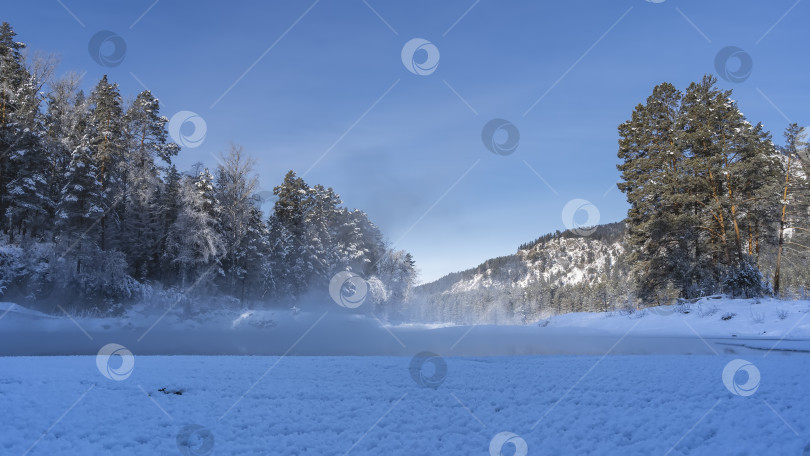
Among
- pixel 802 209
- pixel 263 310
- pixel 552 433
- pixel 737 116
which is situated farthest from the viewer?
pixel 263 310

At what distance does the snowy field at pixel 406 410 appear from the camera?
184 inches

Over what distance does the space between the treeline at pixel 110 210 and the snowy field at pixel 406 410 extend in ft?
57.5

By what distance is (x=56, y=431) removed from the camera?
5078 millimetres

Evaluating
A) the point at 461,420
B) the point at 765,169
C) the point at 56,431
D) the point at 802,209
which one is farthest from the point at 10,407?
the point at 765,169

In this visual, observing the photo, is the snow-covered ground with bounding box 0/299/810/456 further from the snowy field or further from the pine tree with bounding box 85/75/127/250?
the pine tree with bounding box 85/75/127/250

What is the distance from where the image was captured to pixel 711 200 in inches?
965

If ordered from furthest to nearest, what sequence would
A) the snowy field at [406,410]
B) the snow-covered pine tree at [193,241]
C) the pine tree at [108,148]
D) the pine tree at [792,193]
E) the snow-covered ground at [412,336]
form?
the snow-covered pine tree at [193,241] → the pine tree at [108,148] → the pine tree at [792,193] → the snow-covered ground at [412,336] → the snowy field at [406,410]

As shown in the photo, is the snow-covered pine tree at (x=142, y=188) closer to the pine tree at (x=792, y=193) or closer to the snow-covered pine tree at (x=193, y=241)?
the snow-covered pine tree at (x=193, y=241)

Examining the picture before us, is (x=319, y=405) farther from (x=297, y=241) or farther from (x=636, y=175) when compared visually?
(x=297, y=241)

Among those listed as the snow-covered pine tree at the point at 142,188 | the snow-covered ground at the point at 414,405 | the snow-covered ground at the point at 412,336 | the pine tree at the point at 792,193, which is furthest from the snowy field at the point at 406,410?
the snow-covered pine tree at the point at 142,188

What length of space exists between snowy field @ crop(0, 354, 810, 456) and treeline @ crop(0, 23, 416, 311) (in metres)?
17.5

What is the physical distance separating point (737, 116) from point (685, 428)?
1012 inches

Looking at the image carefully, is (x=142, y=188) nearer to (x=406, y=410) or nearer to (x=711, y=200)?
(x=406, y=410)

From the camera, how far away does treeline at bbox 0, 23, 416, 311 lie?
76.2ft
